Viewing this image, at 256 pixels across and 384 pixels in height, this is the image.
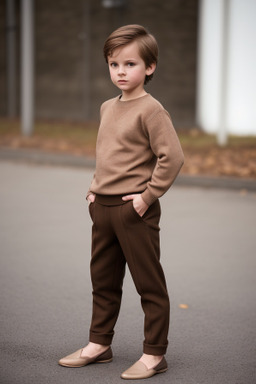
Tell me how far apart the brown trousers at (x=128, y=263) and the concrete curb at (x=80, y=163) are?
255 inches

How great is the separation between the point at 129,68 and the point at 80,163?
893 cm

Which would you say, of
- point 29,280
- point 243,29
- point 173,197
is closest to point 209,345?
point 29,280

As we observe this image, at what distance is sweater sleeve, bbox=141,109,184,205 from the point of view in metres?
3.31

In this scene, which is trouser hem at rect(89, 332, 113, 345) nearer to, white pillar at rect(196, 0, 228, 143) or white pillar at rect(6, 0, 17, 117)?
white pillar at rect(196, 0, 228, 143)

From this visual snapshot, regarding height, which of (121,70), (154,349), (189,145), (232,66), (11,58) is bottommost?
(154,349)

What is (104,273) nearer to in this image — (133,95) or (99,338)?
(99,338)

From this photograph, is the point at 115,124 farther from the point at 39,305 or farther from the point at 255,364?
the point at 39,305

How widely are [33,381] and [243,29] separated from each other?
573 inches

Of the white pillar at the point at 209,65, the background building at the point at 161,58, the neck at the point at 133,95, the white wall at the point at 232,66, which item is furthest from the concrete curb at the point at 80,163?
the neck at the point at 133,95

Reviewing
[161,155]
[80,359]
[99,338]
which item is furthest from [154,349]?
[161,155]

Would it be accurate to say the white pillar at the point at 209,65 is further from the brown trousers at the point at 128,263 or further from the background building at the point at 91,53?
the brown trousers at the point at 128,263

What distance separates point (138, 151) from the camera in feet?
11.1

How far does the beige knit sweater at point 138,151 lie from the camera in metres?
3.32

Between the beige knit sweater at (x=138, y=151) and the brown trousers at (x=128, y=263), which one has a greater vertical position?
the beige knit sweater at (x=138, y=151)
